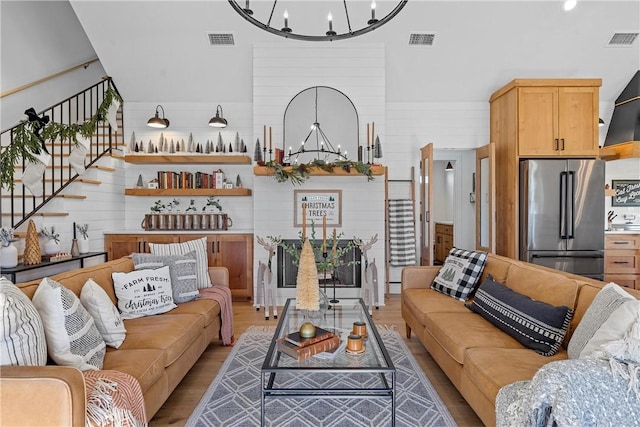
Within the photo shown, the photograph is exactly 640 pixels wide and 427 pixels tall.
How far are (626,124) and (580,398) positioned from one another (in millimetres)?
5407

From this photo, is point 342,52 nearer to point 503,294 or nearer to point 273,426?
point 503,294

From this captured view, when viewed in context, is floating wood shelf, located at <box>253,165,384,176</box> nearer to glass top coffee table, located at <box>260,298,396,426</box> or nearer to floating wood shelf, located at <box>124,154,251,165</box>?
floating wood shelf, located at <box>124,154,251,165</box>

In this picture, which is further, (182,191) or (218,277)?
(182,191)

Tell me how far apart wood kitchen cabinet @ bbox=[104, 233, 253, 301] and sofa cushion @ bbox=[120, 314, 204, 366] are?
2094mm

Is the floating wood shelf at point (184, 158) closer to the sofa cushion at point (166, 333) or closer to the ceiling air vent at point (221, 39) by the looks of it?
the ceiling air vent at point (221, 39)

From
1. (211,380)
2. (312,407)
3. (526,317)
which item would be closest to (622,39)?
(526,317)

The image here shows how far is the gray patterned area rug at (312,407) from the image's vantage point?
6.96 feet

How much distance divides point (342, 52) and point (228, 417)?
4.28 m

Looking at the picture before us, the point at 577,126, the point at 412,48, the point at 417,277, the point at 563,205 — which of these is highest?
the point at 412,48

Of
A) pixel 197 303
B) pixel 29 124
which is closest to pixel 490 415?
pixel 197 303

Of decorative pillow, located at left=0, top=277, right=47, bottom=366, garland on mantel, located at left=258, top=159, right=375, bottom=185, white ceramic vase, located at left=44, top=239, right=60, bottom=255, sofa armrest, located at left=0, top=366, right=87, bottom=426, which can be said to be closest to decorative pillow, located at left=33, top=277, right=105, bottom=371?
decorative pillow, located at left=0, top=277, right=47, bottom=366

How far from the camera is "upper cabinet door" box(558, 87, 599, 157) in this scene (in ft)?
14.5

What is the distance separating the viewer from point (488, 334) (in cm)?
229

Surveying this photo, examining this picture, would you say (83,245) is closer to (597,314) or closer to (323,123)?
(323,123)
